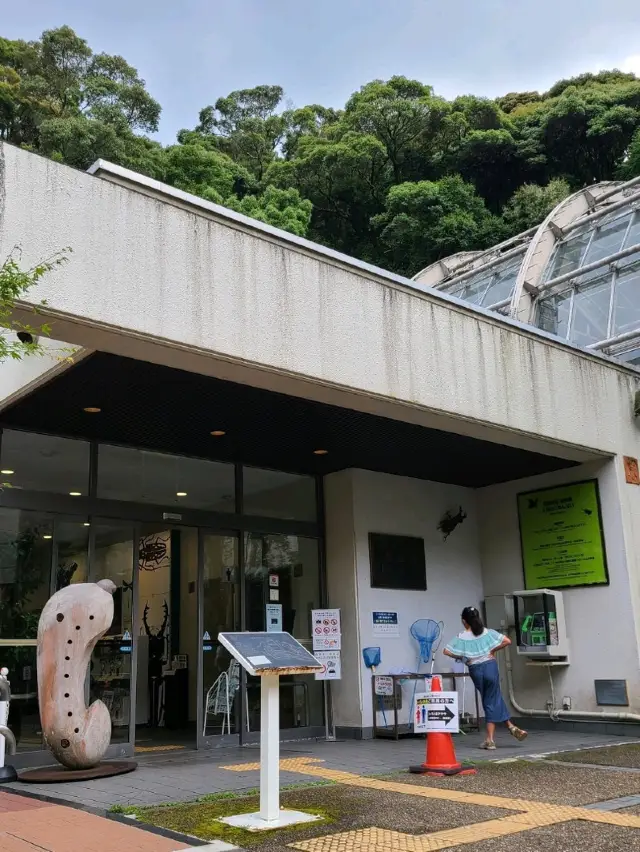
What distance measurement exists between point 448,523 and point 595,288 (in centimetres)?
561

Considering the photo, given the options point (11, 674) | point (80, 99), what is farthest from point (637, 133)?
point (11, 674)

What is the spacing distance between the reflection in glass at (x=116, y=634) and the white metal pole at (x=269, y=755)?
434 centimetres

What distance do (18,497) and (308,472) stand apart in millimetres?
4238

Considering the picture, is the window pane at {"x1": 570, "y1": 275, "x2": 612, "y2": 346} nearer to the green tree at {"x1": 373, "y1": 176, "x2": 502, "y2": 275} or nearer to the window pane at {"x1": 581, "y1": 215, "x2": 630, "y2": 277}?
the window pane at {"x1": 581, "y1": 215, "x2": 630, "y2": 277}

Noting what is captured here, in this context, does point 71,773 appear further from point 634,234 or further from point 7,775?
point 634,234

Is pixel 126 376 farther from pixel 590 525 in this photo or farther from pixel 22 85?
pixel 22 85

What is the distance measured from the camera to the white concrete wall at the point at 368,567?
10695 mm

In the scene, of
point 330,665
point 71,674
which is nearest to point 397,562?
point 330,665

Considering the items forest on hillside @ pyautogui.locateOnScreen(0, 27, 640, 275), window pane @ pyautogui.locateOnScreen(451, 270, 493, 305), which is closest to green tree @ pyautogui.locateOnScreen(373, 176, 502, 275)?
forest on hillside @ pyautogui.locateOnScreen(0, 27, 640, 275)

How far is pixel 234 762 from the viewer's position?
27.1ft

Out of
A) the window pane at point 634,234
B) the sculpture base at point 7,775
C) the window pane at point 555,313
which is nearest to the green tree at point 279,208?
the window pane at point 555,313

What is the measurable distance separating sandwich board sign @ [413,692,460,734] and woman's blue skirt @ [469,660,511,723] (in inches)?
63.3

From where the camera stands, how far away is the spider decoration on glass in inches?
513

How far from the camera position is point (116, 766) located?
766cm
